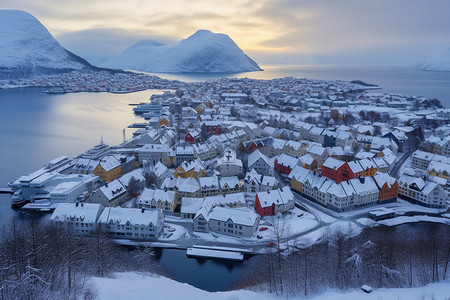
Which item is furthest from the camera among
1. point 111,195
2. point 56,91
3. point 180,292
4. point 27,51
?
point 27,51

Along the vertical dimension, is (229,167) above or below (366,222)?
above

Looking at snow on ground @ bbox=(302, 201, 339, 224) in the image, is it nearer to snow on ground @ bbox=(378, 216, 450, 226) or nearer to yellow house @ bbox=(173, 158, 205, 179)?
snow on ground @ bbox=(378, 216, 450, 226)

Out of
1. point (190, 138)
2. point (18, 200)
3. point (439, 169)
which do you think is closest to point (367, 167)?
point (439, 169)

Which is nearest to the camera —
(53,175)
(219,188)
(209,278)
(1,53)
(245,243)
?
(209,278)

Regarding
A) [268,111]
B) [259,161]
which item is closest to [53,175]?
[259,161]

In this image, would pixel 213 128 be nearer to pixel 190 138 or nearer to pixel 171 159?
pixel 190 138

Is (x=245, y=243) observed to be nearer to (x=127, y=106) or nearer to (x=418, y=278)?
(x=418, y=278)

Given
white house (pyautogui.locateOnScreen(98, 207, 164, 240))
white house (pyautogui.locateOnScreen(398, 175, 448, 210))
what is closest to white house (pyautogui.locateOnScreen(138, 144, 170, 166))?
white house (pyautogui.locateOnScreen(98, 207, 164, 240))
